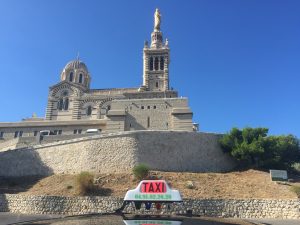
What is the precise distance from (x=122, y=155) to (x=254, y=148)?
487 inches

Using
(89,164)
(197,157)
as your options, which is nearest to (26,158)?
(89,164)

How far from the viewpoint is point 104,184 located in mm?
23266

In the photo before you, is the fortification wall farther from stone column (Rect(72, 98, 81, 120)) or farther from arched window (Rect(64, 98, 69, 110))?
arched window (Rect(64, 98, 69, 110))

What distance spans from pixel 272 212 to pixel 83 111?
110 ft

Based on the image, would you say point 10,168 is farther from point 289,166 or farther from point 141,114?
point 289,166

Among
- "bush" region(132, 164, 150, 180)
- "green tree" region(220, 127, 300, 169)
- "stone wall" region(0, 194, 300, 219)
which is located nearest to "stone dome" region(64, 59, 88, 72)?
"green tree" region(220, 127, 300, 169)

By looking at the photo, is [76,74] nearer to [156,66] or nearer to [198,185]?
[156,66]

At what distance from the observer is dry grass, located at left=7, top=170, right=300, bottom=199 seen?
71.5 ft

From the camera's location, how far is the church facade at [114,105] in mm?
37562

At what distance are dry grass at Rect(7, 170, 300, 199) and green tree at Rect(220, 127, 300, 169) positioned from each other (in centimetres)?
229

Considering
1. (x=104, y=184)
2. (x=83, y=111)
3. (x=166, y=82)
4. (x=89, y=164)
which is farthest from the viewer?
(x=166, y=82)

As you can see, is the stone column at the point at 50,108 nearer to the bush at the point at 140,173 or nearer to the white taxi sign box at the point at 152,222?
the bush at the point at 140,173

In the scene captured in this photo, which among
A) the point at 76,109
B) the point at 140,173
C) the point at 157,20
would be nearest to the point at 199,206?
the point at 140,173

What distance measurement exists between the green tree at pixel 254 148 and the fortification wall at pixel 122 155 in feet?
3.99
